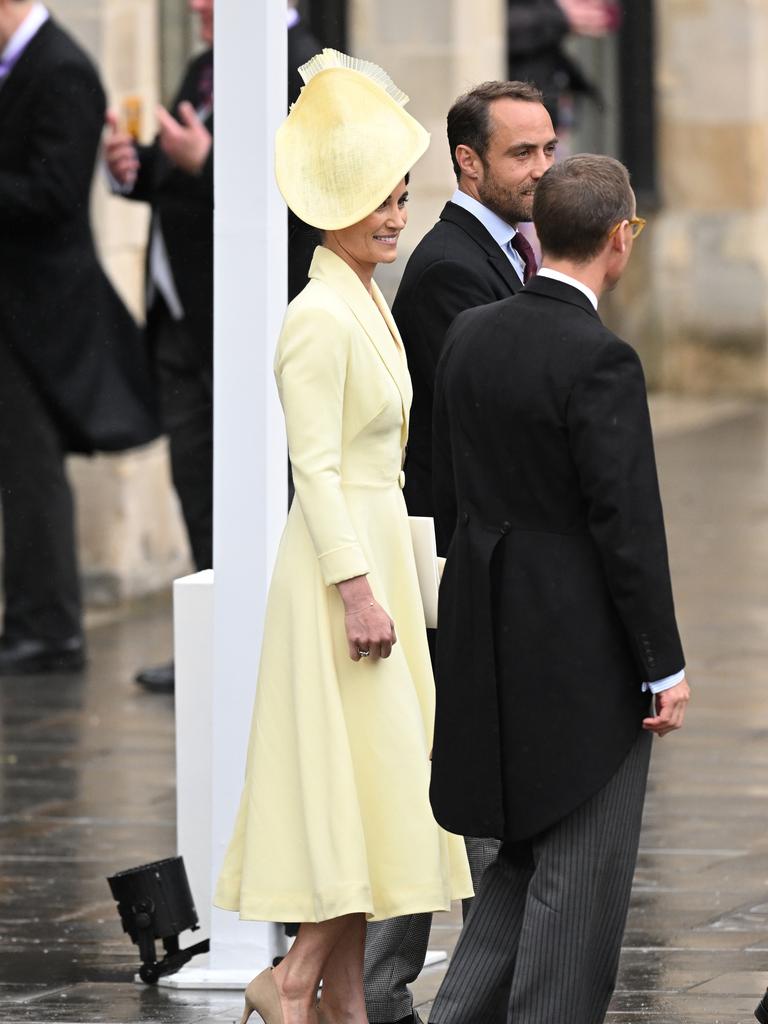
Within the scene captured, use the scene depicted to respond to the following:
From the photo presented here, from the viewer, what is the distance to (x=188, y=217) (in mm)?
9352

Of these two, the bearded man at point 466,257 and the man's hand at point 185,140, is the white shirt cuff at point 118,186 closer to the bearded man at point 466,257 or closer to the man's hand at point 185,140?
the man's hand at point 185,140

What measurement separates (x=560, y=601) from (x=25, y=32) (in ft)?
19.5

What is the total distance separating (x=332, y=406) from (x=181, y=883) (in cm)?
137

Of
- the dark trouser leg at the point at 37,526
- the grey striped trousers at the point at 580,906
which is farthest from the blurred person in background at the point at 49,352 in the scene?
the grey striped trousers at the point at 580,906

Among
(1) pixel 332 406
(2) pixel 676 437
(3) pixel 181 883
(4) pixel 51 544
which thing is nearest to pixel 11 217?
(4) pixel 51 544

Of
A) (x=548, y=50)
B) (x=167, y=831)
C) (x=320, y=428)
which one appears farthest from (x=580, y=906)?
(x=548, y=50)

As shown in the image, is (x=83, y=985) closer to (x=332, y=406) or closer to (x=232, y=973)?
(x=232, y=973)

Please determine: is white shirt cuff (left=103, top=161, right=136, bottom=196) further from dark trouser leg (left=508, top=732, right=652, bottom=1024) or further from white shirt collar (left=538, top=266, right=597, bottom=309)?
dark trouser leg (left=508, top=732, right=652, bottom=1024)

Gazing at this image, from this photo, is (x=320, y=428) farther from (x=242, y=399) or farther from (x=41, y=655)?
(x=41, y=655)

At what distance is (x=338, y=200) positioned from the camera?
489 centimetres

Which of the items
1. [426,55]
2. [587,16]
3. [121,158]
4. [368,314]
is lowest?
[368,314]

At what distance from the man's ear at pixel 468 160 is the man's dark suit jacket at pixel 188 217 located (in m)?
3.83

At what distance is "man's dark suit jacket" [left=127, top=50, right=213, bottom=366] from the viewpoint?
9.24 m

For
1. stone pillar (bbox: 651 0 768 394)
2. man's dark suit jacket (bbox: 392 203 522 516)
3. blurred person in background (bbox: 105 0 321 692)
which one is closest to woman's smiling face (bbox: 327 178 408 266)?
man's dark suit jacket (bbox: 392 203 522 516)
